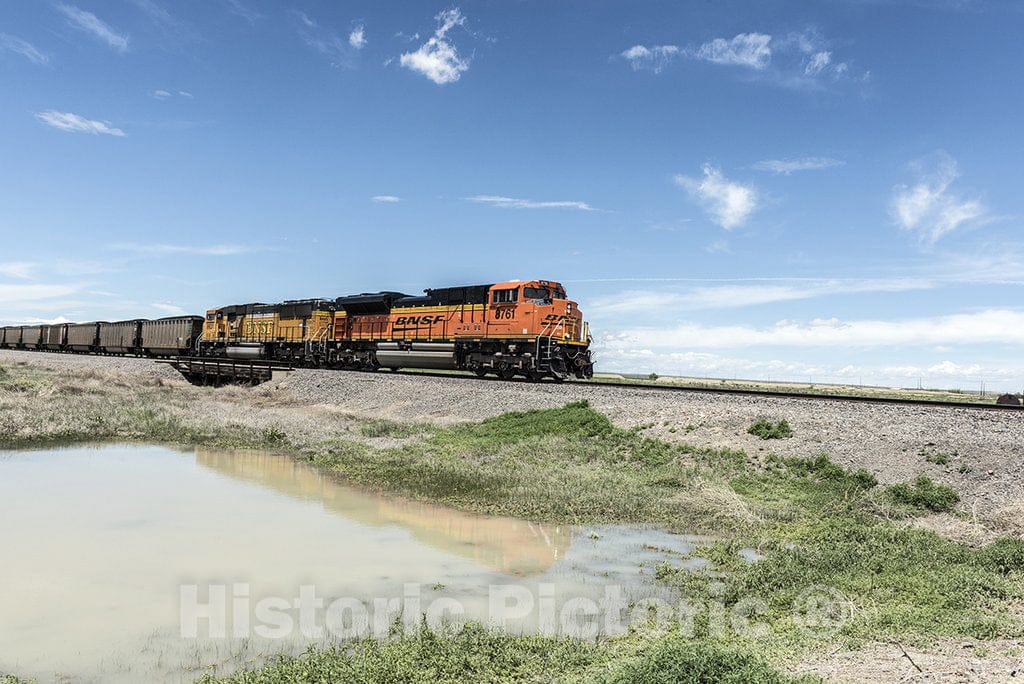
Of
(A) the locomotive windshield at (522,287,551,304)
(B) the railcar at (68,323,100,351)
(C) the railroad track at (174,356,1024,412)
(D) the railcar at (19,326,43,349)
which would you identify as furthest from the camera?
(D) the railcar at (19,326,43,349)

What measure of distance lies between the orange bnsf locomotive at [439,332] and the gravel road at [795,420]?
1989 millimetres

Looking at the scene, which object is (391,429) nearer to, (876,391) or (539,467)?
(539,467)

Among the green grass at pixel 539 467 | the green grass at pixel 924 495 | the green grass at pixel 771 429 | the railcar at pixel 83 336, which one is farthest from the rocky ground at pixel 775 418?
the railcar at pixel 83 336

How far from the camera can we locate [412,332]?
110 feet

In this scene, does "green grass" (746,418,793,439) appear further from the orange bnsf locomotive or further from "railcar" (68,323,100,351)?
"railcar" (68,323,100,351)

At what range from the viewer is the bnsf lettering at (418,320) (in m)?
32.3

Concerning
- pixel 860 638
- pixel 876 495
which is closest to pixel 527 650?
pixel 860 638

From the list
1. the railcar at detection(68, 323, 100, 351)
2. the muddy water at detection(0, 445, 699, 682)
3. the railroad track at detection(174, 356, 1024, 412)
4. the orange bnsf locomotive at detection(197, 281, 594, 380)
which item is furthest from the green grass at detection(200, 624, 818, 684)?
the railcar at detection(68, 323, 100, 351)

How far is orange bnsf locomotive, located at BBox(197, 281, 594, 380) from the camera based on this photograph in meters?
28.2

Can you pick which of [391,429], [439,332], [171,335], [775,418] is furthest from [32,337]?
[775,418]

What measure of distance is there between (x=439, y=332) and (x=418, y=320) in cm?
195

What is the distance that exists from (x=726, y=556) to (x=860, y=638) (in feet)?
11.2

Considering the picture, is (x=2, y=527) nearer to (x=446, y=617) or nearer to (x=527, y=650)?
(x=446, y=617)

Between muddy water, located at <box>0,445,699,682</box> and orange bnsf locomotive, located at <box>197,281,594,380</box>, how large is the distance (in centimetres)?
1439
